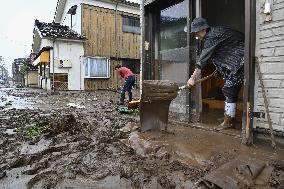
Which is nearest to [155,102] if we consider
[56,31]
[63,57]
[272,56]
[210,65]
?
[272,56]

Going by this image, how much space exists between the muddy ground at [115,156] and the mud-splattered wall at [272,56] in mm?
545

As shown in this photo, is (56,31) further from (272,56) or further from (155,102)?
(272,56)

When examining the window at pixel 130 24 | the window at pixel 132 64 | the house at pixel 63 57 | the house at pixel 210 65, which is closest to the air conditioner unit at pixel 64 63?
the house at pixel 63 57

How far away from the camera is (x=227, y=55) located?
4469 mm

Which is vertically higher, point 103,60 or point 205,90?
point 103,60

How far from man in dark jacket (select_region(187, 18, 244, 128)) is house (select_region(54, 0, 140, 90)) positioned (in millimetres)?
15522

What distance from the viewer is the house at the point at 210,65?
3.56 metres

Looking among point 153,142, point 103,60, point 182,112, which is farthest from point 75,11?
point 153,142

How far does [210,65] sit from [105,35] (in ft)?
48.0

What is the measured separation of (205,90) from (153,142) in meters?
3.58

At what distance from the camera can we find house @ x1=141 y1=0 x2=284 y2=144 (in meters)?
3.56

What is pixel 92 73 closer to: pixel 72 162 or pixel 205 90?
pixel 205 90

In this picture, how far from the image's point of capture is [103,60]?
1977cm

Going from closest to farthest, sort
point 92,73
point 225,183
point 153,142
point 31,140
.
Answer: point 225,183 → point 153,142 → point 31,140 → point 92,73
